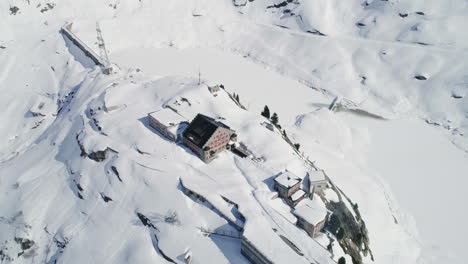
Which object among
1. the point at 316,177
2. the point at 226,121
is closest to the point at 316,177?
the point at 316,177

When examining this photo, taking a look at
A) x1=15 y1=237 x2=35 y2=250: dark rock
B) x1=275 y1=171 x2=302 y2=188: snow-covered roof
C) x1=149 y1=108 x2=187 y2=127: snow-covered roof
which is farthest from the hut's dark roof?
x1=15 y1=237 x2=35 y2=250: dark rock

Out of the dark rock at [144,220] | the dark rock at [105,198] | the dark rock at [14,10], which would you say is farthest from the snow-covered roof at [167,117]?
the dark rock at [14,10]

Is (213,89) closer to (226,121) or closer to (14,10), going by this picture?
(226,121)

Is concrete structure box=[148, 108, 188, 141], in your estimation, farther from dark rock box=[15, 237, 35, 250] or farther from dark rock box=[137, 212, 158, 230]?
dark rock box=[15, 237, 35, 250]

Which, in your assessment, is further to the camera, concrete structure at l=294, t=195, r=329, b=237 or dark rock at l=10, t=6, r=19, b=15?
dark rock at l=10, t=6, r=19, b=15

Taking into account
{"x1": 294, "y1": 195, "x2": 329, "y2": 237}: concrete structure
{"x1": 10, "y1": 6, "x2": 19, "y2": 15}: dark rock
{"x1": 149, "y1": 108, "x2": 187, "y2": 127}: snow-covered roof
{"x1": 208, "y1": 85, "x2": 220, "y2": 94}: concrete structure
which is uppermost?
{"x1": 10, "y1": 6, "x2": 19, "y2": 15}: dark rock

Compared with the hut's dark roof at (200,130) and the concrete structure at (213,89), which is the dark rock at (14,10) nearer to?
the concrete structure at (213,89)

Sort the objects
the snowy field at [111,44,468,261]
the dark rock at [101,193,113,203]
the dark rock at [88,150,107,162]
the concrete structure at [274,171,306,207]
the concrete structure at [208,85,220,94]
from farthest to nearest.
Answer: the concrete structure at [208,85,220,94] < the snowy field at [111,44,468,261] < the dark rock at [88,150,107,162] < the dark rock at [101,193,113,203] < the concrete structure at [274,171,306,207]

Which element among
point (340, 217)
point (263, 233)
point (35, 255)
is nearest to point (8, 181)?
point (35, 255)
